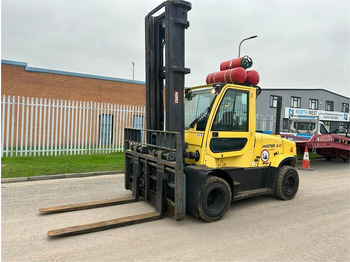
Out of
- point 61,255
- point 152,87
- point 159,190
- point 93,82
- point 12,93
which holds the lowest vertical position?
point 61,255

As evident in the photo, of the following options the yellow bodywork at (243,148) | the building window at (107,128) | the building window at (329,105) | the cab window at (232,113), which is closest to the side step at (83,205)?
the yellow bodywork at (243,148)

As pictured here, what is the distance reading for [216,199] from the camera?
4.71 m

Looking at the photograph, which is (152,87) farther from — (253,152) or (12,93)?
(12,93)

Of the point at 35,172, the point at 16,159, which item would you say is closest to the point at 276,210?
the point at 35,172

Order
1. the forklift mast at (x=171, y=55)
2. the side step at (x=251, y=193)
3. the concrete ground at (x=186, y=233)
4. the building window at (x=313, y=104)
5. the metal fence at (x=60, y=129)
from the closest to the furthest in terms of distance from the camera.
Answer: the concrete ground at (x=186, y=233) < the forklift mast at (x=171, y=55) < the side step at (x=251, y=193) < the metal fence at (x=60, y=129) < the building window at (x=313, y=104)

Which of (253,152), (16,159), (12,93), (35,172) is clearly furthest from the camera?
(12,93)

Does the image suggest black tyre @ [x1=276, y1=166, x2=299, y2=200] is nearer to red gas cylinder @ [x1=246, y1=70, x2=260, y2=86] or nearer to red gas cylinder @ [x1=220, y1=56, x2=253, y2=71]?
red gas cylinder @ [x1=246, y1=70, x2=260, y2=86]

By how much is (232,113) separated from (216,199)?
64.4 inches

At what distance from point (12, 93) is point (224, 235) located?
1648 cm

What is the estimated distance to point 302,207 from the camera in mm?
5469

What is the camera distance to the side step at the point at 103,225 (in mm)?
3779

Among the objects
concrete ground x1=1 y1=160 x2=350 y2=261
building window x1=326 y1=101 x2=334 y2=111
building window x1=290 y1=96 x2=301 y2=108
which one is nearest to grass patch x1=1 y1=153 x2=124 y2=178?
concrete ground x1=1 y1=160 x2=350 y2=261

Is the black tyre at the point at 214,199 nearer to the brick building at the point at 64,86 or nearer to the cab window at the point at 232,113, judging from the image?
the cab window at the point at 232,113

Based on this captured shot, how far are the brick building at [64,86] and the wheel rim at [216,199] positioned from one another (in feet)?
50.7
